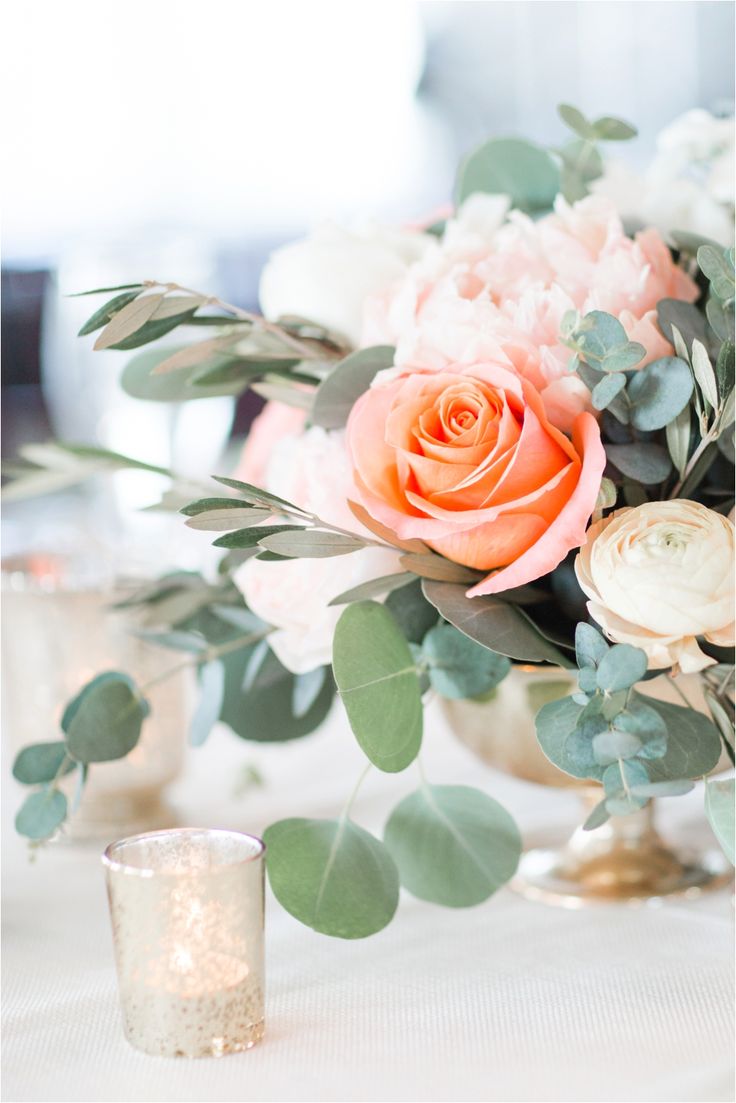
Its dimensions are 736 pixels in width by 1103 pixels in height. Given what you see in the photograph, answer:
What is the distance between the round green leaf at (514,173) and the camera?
63cm

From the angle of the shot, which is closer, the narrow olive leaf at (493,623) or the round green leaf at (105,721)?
the narrow olive leaf at (493,623)

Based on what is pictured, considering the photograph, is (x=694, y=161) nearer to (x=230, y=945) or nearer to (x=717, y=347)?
(x=717, y=347)

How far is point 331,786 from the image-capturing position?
2.51 feet

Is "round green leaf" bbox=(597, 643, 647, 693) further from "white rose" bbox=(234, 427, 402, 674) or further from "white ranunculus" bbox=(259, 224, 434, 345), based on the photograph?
"white ranunculus" bbox=(259, 224, 434, 345)

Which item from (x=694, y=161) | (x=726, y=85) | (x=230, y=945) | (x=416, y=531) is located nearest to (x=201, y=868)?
(x=230, y=945)

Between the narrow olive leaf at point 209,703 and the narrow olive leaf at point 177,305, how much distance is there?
0.19 metres

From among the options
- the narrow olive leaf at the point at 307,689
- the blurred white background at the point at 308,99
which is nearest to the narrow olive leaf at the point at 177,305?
the narrow olive leaf at the point at 307,689

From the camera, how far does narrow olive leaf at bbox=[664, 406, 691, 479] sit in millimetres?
455

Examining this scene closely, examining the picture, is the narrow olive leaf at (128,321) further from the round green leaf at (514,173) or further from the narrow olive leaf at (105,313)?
the round green leaf at (514,173)

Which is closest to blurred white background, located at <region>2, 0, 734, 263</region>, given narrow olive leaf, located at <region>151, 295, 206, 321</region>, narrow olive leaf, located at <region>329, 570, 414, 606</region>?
narrow olive leaf, located at <region>151, 295, 206, 321</region>

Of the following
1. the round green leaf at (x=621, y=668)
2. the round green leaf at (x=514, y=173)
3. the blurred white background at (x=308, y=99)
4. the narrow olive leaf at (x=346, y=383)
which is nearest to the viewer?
the round green leaf at (x=621, y=668)

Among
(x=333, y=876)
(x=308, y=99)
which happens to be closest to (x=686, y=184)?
(x=333, y=876)

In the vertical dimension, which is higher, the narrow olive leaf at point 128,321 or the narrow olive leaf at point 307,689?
the narrow olive leaf at point 128,321

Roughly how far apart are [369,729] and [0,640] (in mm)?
312
